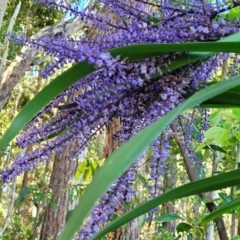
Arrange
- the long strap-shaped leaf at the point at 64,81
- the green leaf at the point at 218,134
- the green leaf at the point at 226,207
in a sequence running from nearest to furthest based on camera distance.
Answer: the long strap-shaped leaf at the point at 64,81 → the green leaf at the point at 226,207 → the green leaf at the point at 218,134

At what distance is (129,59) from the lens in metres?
0.29

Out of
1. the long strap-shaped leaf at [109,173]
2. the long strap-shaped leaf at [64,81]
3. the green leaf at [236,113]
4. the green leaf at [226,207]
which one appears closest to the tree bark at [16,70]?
the green leaf at [236,113]

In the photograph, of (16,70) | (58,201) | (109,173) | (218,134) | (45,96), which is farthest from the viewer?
(58,201)

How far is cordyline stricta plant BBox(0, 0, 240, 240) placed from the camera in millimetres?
297

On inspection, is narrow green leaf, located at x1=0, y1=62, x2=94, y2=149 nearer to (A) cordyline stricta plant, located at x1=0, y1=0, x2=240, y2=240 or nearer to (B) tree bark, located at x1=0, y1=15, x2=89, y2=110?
(A) cordyline stricta plant, located at x1=0, y1=0, x2=240, y2=240

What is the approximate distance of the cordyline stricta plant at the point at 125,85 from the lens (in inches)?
11.7

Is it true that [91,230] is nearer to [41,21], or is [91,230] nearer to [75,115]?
[75,115]

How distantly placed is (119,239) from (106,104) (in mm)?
1572

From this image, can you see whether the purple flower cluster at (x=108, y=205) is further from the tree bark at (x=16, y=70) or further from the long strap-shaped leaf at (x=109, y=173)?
the tree bark at (x=16, y=70)

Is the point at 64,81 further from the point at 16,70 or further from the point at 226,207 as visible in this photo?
the point at 16,70

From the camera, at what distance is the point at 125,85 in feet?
0.99

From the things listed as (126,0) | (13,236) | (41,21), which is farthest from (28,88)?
(126,0)

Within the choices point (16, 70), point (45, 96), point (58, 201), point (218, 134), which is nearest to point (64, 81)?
point (45, 96)

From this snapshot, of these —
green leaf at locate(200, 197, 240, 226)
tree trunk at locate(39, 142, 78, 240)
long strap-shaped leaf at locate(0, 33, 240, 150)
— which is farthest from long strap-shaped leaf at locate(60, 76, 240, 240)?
tree trunk at locate(39, 142, 78, 240)
